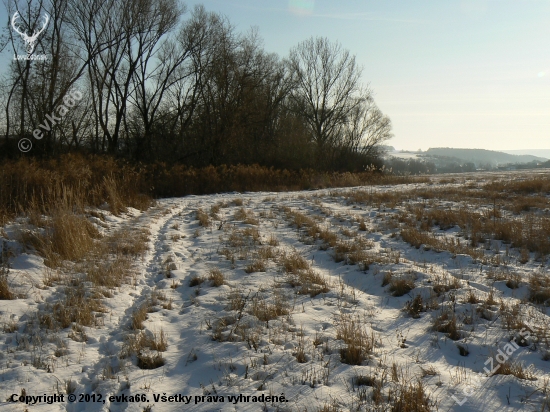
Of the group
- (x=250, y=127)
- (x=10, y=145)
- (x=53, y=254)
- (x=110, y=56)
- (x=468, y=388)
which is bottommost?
(x=468, y=388)

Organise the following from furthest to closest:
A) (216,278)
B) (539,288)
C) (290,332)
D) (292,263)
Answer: (292,263) → (216,278) → (539,288) → (290,332)

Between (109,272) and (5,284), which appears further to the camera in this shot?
(109,272)

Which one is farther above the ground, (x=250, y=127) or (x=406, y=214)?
(x=250, y=127)

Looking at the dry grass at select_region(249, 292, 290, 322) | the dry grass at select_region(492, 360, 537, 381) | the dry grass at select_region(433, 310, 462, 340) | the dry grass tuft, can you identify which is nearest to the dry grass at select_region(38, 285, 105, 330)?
the dry grass tuft

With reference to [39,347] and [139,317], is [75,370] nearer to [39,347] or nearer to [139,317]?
[39,347]

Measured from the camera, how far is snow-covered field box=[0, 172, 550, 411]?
3.39 meters

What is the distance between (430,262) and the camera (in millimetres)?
7359

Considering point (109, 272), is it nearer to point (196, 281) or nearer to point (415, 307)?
point (196, 281)

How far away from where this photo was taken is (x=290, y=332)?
4.47 m

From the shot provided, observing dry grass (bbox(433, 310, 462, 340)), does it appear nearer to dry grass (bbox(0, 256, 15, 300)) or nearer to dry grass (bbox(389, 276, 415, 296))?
dry grass (bbox(389, 276, 415, 296))

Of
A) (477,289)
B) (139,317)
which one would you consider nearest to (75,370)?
(139,317)

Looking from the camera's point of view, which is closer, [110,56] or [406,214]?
[406,214]

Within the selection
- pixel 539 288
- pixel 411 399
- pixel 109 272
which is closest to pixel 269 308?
pixel 411 399

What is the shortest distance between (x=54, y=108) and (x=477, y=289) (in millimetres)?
23311
